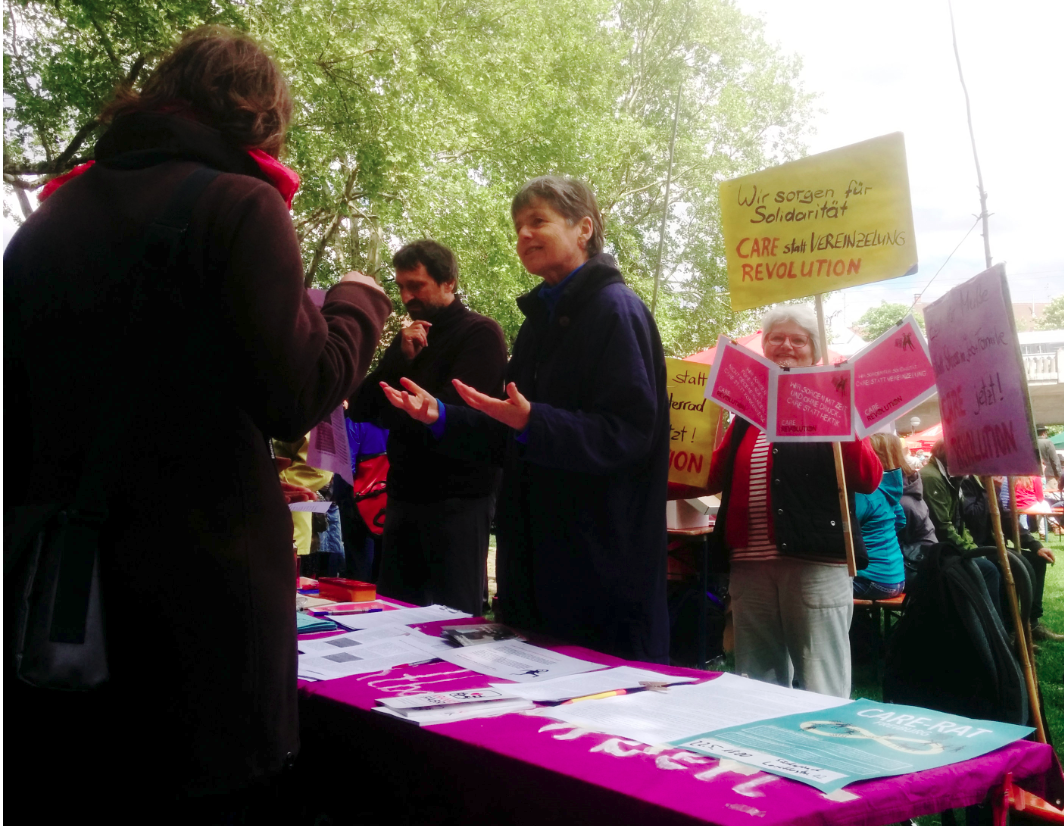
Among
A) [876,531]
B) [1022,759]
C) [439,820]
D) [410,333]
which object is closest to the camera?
[1022,759]

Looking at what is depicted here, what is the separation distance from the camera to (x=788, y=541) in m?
2.58

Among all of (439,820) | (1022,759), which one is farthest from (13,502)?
(1022,759)

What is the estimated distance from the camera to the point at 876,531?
431 cm

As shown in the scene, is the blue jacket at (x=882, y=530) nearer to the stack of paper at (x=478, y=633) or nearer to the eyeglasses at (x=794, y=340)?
the eyeglasses at (x=794, y=340)

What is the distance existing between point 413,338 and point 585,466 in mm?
1472

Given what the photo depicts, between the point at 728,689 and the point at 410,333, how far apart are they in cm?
190

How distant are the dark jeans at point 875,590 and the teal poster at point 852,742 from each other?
3.43 metres

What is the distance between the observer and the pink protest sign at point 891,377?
7.54 feet

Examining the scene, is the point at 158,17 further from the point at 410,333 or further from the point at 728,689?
the point at 728,689

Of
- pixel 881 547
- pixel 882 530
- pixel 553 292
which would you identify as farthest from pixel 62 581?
pixel 881 547

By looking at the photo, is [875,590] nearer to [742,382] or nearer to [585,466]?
[742,382]

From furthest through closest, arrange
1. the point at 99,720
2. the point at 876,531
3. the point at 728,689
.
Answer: the point at 876,531
the point at 728,689
the point at 99,720

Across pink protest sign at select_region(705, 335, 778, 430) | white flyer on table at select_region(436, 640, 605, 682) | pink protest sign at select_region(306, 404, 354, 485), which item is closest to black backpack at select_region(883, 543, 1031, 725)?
pink protest sign at select_region(705, 335, 778, 430)

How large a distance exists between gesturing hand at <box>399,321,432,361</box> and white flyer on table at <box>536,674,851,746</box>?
1.85 metres
